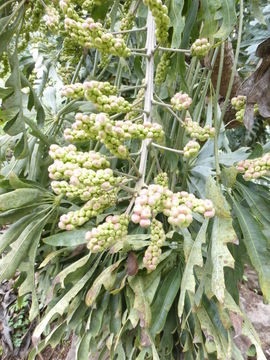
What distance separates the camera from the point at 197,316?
643 millimetres

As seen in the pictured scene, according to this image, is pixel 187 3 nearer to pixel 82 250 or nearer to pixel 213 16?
pixel 213 16

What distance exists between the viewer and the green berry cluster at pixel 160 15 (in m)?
0.49

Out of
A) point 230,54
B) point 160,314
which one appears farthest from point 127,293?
point 230,54

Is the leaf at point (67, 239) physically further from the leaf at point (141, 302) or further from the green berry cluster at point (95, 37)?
the green berry cluster at point (95, 37)

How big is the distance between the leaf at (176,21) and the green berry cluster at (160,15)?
1.1 inches

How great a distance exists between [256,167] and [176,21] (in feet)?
0.93

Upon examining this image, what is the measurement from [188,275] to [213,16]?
0.44 meters

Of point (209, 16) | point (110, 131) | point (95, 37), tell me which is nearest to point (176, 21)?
point (209, 16)

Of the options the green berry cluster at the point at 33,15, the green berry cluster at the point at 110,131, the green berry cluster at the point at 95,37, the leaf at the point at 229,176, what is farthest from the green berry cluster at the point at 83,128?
the green berry cluster at the point at 33,15

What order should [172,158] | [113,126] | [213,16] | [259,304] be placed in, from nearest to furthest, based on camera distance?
[113,126], [213,16], [172,158], [259,304]

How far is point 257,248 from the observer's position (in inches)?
22.9

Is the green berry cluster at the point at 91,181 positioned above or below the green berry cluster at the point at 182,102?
below

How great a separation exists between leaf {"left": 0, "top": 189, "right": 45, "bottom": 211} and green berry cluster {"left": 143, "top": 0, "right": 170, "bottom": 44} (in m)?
0.39

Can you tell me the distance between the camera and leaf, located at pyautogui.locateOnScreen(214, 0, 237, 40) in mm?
580
